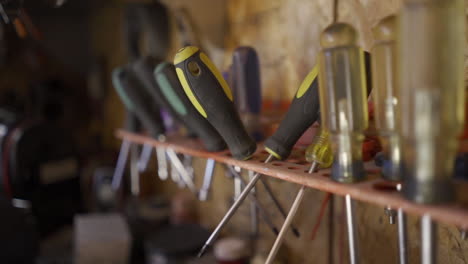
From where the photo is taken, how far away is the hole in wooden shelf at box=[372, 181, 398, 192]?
40cm

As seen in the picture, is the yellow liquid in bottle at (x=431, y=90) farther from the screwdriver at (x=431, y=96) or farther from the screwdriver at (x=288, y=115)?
the screwdriver at (x=288, y=115)

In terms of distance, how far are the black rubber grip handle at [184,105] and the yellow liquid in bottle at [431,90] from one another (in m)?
0.37

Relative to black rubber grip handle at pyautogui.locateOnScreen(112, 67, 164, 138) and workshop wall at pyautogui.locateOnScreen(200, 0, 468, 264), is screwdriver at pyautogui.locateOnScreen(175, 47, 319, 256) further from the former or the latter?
black rubber grip handle at pyautogui.locateOnScreen(112, 67, 164, 138)

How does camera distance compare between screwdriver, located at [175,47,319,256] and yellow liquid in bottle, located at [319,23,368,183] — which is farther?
screwdriver, located at [175,47,319,256]

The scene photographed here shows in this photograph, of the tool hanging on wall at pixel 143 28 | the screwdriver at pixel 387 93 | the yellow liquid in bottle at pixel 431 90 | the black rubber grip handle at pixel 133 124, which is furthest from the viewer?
the tool hanging on wall at pixel 143 28

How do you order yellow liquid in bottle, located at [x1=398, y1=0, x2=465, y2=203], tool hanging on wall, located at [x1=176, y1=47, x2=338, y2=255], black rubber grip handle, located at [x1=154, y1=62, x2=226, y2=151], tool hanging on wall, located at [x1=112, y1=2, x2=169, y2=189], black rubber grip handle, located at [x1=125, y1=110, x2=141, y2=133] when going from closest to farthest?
1. yellow liquid in bottle, located at [x1=398, y1=0, x2=465, y2=203]
2. tool hanging on wall, located at [x1=176, y1=47, x2=338, y2=255]
3. black rubber grip handle, located at [x1=154, y1=62, x2=226, y2=151]
4. black rubber grip handle, located at [x1=125, y1=110, x2=141, y2=133]
5. tool hanging on wall, located at [x1=112, y1=2, x2=169, y2=189]

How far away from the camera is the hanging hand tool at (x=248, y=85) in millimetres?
703

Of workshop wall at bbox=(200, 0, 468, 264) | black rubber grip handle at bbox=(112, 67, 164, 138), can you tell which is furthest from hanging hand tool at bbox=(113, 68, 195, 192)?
workshop wall at bbox=(200, 0, 468, 264)

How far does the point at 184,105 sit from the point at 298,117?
0.22m

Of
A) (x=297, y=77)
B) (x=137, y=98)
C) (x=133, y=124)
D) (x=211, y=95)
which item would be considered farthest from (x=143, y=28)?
(x=211, y=95)

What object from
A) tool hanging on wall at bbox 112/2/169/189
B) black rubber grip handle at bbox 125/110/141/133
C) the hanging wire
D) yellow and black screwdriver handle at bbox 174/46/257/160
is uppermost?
tool hanging on wall at bbox 112/2/169/189

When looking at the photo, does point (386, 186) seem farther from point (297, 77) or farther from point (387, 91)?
point (297, 77)

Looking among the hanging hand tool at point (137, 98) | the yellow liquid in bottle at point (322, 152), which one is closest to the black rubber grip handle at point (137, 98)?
the hanging hand tool at point (137, 98)

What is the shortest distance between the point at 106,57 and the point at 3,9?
1.40 m
